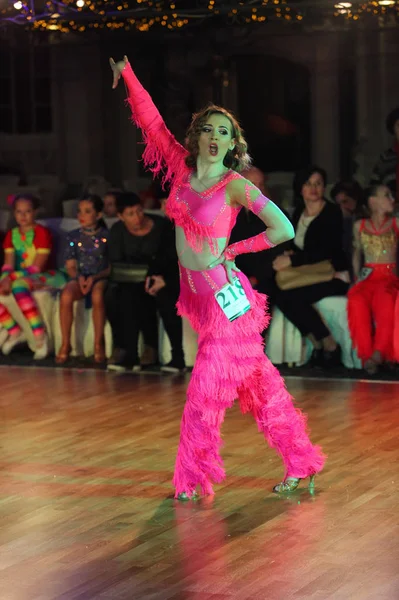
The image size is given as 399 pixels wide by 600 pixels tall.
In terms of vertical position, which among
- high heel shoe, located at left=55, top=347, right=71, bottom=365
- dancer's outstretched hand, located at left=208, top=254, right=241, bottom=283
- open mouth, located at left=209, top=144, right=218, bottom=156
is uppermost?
open mouth, located at left=209, top=144, right=218, bottom=156

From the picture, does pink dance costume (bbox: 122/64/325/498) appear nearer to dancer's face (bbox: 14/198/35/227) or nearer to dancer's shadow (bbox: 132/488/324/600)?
dancer's shadow (bbox: 132/488/324/600)

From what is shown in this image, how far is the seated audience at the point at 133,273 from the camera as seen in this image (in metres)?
→ 8.30

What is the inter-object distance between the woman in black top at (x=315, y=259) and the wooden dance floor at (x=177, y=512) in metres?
0.95

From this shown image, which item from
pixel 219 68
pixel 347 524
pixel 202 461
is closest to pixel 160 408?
pixel 202 461

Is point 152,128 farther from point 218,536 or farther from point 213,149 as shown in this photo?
Result: point 218,536

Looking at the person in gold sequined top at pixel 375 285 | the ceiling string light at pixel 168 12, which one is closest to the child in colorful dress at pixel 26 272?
the ceiling string light at pixel 168 12

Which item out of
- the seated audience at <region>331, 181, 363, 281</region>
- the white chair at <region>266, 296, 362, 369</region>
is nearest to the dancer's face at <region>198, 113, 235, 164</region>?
the white chair at <region>266, 296, 362, 369</region>

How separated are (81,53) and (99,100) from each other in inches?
15.4

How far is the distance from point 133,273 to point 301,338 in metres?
1.18

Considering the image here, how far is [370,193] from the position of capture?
8109 mm

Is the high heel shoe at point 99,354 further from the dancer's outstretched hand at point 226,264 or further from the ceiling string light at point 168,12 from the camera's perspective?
the dancer's outstretched hand at point 226,264

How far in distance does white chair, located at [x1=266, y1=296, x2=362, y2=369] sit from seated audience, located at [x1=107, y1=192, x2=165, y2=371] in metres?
0.80

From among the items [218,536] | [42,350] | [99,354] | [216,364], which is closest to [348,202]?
[99,354]

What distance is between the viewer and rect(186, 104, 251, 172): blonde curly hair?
481cm
